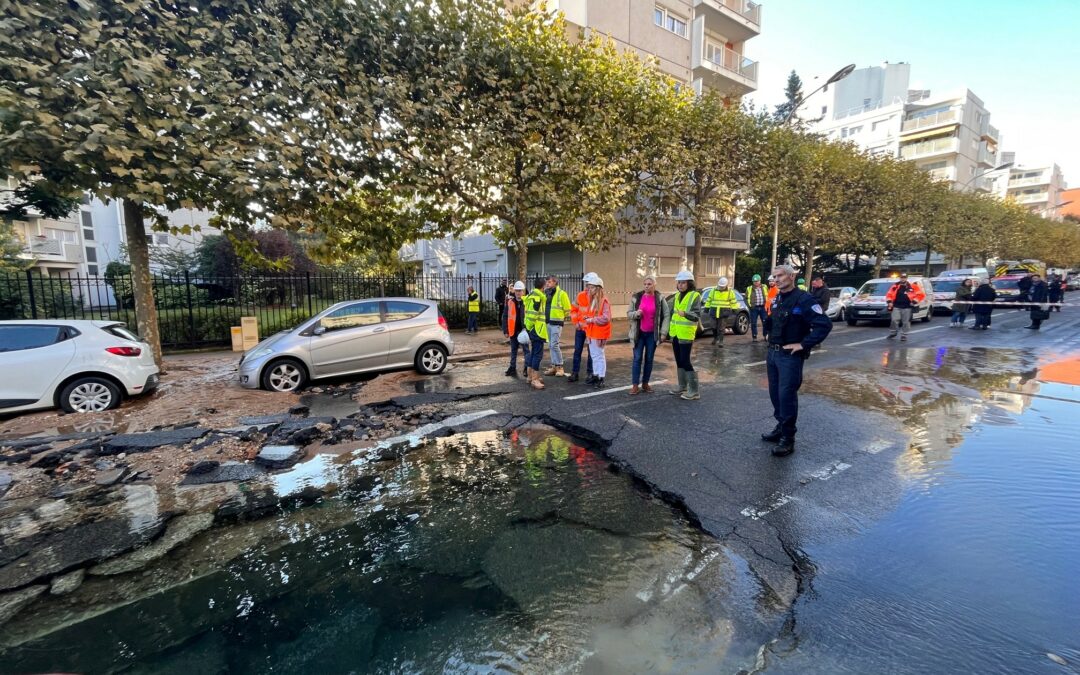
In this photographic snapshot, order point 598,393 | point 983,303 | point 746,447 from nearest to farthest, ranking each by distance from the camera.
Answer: point 746,447 → point 598,393 → point 983,303

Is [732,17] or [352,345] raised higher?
[732,17]

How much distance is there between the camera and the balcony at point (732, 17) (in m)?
24.6

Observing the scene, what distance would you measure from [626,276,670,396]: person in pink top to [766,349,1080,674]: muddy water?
132 inches

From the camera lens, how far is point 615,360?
10.8 meters

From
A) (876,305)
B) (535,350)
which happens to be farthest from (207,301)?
(876,305)

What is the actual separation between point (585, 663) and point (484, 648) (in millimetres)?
509

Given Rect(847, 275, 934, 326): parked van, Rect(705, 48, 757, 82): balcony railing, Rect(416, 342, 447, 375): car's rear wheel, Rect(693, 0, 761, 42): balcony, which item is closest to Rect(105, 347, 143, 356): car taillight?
Rect(416, 342, 447, 375): car's rear wheel

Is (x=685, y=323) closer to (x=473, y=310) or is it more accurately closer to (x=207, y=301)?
(x=473, y=310)

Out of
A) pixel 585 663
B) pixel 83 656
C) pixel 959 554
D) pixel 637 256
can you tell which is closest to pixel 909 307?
pixel 637 256

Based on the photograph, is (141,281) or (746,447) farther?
(141,281)

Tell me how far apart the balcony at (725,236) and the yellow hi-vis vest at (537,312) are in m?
18.2

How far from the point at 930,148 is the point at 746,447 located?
68.1 meters

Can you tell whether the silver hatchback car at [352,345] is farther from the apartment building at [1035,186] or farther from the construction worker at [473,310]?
the apartment building at [1035,186]

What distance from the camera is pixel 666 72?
70.9 ft
